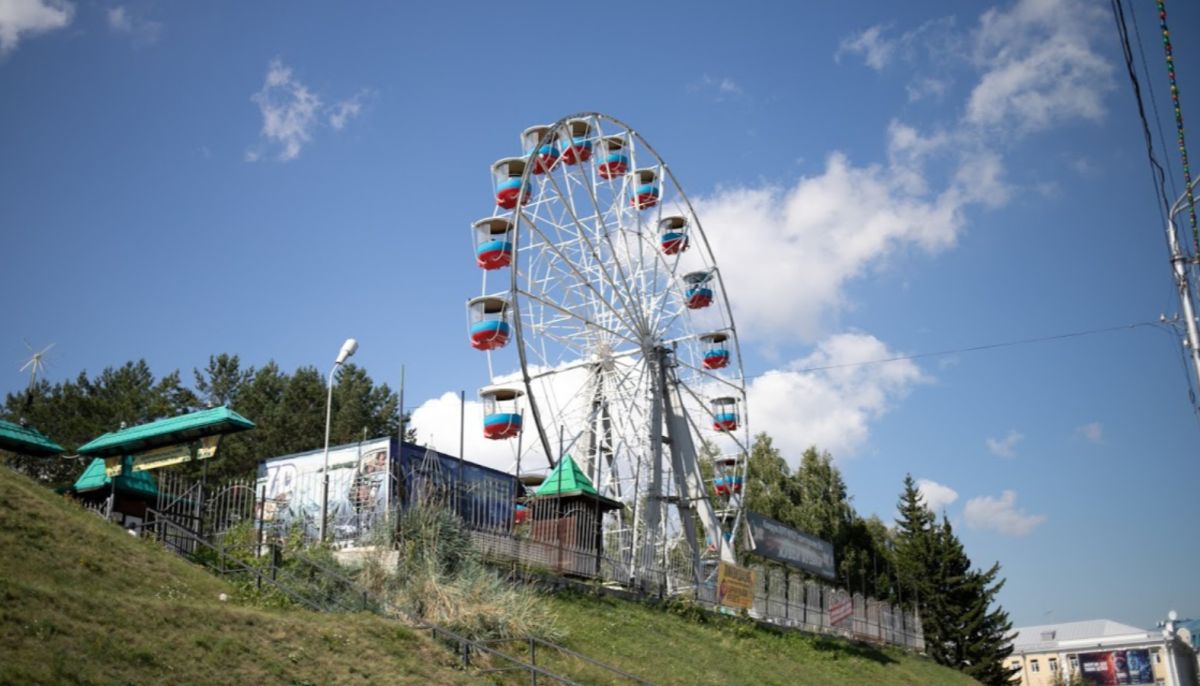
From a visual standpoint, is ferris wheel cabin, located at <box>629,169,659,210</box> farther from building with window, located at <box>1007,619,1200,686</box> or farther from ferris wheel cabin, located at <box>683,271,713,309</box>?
building with window, located at <box>1007,619,1200,686</box>

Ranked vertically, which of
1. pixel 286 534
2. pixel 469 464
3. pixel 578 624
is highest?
pixel 469 464

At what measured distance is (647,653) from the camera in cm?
2255

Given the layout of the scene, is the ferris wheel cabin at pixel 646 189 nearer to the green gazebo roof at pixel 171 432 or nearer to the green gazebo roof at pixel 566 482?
the green gazebo roof at pixel 566 482

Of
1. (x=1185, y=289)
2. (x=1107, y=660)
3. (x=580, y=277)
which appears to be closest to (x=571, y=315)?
(x=580, y=277)

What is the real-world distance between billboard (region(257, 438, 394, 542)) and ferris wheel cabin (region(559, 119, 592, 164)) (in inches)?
576

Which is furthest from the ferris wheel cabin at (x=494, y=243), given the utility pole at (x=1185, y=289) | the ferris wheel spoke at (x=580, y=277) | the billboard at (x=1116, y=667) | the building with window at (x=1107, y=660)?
the billboard at (x=1116, y=667)

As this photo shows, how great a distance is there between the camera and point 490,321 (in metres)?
32.1

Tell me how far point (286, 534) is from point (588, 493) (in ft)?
29.0

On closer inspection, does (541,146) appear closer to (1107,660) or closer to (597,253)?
(597,253)

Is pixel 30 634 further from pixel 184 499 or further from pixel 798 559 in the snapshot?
→ pixel 798 559

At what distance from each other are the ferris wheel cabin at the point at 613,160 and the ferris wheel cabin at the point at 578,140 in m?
1.43

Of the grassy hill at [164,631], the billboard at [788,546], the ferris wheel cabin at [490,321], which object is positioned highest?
the ferris wheel cabin at [490,321]

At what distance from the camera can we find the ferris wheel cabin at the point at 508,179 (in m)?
35.4

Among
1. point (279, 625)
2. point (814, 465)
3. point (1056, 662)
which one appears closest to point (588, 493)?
point (279, 625)
